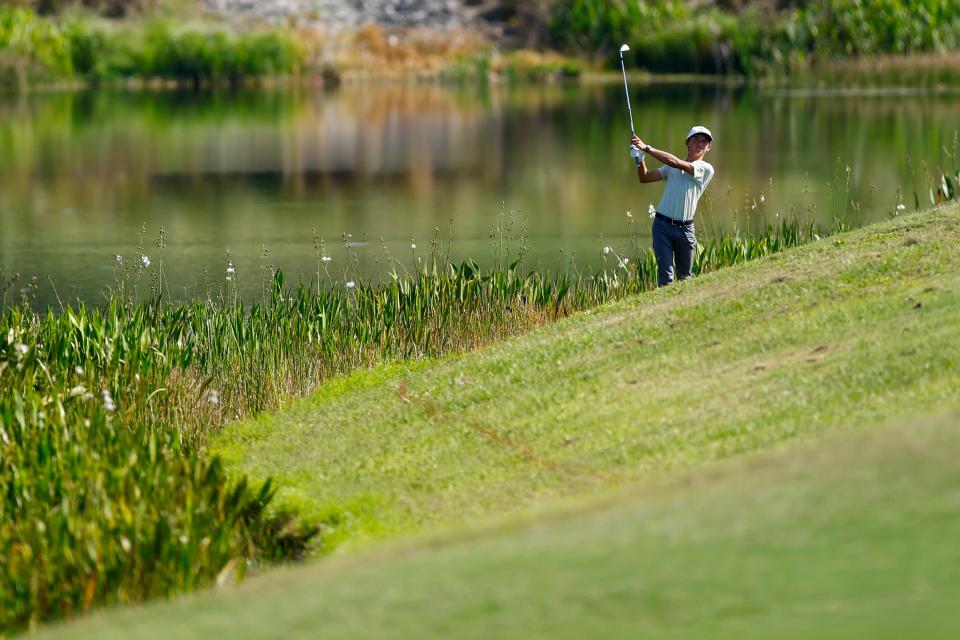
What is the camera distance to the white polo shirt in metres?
12.2

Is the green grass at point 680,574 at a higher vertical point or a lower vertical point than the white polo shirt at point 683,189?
lower

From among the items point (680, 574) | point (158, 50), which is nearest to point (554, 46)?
point (158, 50)

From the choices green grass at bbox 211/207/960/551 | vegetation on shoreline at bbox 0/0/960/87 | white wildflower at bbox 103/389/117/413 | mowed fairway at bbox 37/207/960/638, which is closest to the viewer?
mowed fairway at bbox 37/207/960/638

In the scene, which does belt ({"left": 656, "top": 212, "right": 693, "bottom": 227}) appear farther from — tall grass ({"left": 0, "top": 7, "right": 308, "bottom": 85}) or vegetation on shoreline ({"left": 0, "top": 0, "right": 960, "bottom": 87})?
tall grass ({"left": 0, "top": 7, "right": 308, "bottom": 85})

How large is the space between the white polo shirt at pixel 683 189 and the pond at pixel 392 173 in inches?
107

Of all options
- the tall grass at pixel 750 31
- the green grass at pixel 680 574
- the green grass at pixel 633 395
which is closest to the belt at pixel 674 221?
the green grass at pixel 633 395

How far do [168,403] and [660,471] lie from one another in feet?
13.6

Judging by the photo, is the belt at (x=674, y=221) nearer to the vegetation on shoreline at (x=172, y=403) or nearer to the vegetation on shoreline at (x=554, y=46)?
the vegetation on shoreline at (x=172, y=403)

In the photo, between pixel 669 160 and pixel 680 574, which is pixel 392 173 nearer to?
pixel 669 160

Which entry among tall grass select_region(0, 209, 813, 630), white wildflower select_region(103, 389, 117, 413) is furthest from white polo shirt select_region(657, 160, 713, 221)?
white wildflower select_region(103, 389, 117, 413)

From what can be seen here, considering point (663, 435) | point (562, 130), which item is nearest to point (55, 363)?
point (663, 435)

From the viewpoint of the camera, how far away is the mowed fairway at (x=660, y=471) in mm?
4984

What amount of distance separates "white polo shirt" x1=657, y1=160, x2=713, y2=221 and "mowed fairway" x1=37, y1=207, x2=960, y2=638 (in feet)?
3.09

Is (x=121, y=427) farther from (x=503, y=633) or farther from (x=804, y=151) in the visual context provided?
(x=804, y=151)
